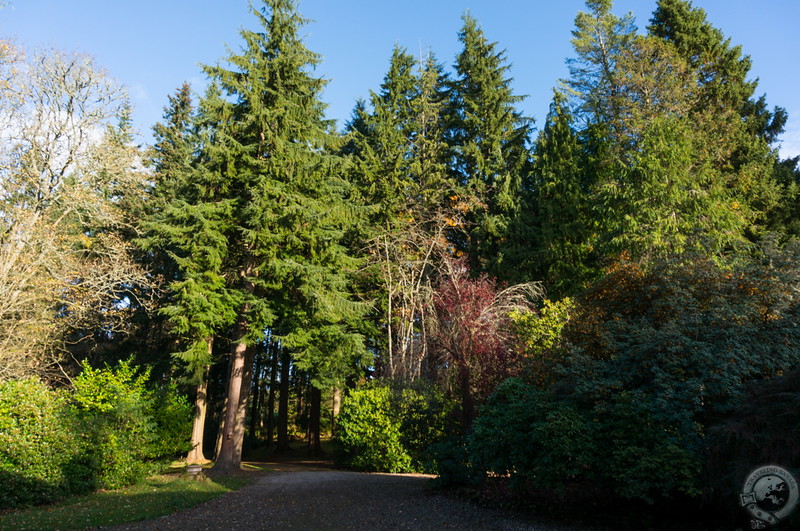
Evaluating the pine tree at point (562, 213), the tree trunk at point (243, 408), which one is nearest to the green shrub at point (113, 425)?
the tree trunk at point (243, 408)

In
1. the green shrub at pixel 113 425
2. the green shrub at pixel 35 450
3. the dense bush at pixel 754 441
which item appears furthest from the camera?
the green shrub at pixel 113 425

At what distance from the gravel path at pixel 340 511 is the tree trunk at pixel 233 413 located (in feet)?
10.3

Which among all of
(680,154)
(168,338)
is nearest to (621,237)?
(680,154)

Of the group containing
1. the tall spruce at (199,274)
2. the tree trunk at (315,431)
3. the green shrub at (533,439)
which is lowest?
the tree trunk at (315,431)

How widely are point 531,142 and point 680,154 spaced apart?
907cm

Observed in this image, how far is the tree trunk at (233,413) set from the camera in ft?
43.7

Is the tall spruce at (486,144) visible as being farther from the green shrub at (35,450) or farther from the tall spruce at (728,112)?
the green shrub at (35,450)

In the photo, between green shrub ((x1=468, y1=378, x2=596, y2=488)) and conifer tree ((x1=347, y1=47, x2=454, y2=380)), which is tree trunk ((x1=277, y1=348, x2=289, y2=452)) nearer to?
conifer tree ((x1=347, y1=47, x2=454, y2=380))

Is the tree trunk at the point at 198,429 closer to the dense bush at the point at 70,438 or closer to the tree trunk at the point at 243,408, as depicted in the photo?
the tree trunk at the point at 243,408

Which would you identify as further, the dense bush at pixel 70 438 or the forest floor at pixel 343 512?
the dense bush at pixel 70 438

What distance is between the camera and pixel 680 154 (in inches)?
603

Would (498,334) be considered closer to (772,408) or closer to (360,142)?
(772,408)

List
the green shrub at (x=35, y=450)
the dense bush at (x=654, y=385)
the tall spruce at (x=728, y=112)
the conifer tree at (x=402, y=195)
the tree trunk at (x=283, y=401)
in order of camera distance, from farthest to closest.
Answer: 1. the tree trunk at (x=283, y=401)
2. the tall spruce at (x=728, y=112)
3. the conifer tree at (x=402, y=195)
4. the green shrub at (x=35, y=450)
5. the dense bush at (x=654, y=385)

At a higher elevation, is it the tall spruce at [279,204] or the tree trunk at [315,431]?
the tall spruce at [279,204]
